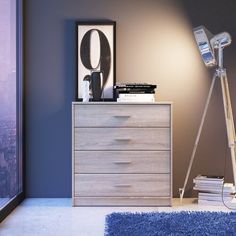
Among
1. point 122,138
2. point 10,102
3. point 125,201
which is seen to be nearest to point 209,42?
point 122,138

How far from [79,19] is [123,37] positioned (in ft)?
1.45

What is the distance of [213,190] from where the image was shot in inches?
140

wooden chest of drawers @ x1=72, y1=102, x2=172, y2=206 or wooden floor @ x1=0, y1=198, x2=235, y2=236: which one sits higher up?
wooden chest of drawers @ x1=72, y1=102, x2=172, y2=206

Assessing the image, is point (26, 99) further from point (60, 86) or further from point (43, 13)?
point (43, 13)

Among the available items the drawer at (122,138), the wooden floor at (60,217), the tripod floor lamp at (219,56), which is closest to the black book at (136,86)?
the drawer at (122,138)

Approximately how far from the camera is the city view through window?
10.4ft

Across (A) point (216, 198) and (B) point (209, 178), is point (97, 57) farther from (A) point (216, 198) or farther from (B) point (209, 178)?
(A) point (216, 198)

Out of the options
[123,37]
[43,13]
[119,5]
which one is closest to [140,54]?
[123,37]


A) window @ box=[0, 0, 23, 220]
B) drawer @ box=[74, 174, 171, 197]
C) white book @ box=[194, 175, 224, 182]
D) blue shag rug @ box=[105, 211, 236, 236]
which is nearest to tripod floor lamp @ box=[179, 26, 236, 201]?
white book @ box=[194, 175, 224, 182]

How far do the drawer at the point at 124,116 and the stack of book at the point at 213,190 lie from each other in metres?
0.62

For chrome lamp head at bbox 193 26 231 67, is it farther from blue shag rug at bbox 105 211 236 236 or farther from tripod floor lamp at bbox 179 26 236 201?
blue shag rug at bbox 105 211 236 236

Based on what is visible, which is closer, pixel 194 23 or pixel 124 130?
pixel 124 130

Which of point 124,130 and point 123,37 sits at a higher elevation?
point 123,37

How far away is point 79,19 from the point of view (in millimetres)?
3830
